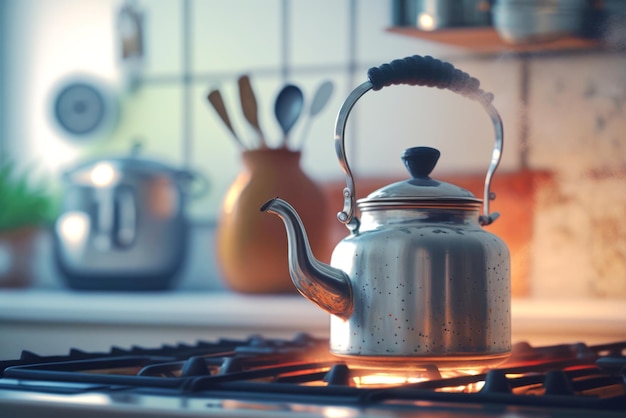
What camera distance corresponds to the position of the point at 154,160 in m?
1.92

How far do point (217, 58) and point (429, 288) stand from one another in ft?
4.83

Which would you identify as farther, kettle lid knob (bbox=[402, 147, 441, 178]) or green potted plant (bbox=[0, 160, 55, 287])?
green potted plant (bbox=[0, 160, 55, 287])

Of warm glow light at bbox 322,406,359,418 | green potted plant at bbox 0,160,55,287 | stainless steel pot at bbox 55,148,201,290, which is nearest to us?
warm glow light at bbox 322,406,359,418

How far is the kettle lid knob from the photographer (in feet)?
2.56

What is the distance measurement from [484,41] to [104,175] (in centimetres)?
76

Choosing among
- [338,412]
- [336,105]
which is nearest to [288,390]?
[338,412]

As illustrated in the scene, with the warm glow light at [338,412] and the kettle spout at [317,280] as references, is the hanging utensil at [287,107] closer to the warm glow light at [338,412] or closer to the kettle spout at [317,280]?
the kettle spout at [317,280]

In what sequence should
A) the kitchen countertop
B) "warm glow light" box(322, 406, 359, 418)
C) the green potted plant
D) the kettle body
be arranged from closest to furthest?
"warm glow light" box(322, 406, 359, 418) < the kettle body < the kitchen countertop < the green potted plant

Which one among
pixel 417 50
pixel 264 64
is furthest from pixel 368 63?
pixel 264 64

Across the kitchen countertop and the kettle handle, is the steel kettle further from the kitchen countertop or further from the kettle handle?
the kitchen countertop

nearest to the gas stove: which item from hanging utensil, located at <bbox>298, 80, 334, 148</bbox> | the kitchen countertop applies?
the kitchen countertop

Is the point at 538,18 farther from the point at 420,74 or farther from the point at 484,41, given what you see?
the point at 420,74

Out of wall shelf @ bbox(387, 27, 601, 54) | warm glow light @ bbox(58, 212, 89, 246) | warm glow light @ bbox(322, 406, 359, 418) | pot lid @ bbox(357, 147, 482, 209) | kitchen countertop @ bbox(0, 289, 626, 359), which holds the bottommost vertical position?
kitchen countertop @ bbox(0, 289, 626, 359)

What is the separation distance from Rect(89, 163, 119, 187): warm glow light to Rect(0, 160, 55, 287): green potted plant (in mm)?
325
